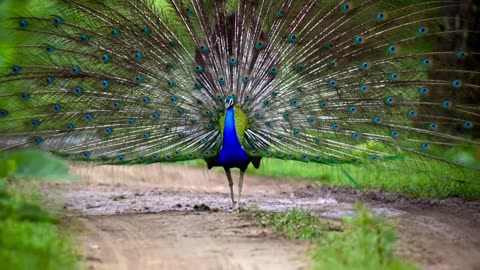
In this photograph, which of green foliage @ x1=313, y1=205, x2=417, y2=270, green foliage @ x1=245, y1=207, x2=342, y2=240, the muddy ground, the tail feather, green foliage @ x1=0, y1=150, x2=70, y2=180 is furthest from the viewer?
the tail feather

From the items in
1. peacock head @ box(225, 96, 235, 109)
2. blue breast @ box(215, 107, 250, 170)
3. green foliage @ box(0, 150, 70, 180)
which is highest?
peacock head @ box(225, 96, 235, 109)

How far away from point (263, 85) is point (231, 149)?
772 mm

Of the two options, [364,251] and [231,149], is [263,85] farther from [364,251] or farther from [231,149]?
[364,251]

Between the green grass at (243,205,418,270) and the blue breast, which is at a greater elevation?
the blue breast

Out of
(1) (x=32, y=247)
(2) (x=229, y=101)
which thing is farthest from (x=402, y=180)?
(1) (x=32, y=247)

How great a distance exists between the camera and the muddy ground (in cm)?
613

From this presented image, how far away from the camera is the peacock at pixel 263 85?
8312 mm

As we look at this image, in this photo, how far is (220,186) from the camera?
13.0m

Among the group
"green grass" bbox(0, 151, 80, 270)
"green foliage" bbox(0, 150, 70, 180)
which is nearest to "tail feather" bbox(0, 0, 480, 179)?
"green grass" bbox(0, 151, 80, 270)

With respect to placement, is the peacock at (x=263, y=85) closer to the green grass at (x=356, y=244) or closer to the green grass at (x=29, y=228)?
the green grass at (x=356, y=244)

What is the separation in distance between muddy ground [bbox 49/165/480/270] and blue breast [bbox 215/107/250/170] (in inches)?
21.8

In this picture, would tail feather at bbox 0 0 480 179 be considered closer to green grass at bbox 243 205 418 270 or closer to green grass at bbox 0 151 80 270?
green grass at bbox 243 205 418 270

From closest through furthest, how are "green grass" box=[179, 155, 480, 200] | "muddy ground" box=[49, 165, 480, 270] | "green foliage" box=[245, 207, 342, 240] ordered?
"muddy ground" box=[49, 165, 480, 270] → "green foliage" box=[245, 207, 342, 240] → "green grass" box=[179, 155, 480, 200]

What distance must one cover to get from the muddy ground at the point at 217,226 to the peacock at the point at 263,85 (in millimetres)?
621
